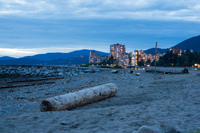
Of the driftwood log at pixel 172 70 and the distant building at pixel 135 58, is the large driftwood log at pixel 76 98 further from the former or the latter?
the distant building at pixel 135 58

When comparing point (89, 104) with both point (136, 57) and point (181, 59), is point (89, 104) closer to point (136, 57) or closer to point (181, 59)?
point (181, 59)

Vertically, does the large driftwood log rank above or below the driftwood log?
below

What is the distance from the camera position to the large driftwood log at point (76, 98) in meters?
7.66

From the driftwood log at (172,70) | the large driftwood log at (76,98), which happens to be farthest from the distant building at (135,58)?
the large driftwood log at (76,98)

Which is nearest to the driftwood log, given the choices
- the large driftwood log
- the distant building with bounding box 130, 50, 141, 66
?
the large driftwood log

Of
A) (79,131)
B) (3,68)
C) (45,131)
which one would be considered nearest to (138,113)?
(79,131)

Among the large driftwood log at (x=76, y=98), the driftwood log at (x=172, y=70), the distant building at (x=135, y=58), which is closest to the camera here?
the large driftwood log at (x=76, y=98)

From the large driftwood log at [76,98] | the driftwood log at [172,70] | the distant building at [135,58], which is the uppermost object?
the distant building at [135,58]

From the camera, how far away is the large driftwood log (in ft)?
25.1

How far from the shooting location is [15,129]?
4.77 metres

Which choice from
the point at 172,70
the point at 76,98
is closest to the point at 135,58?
the point at 172,70

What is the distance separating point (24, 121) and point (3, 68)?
5091cm

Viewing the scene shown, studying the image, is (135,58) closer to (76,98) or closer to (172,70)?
(172,70)

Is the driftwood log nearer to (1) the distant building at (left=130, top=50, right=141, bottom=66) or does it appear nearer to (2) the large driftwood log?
(2) the large driftwood log
